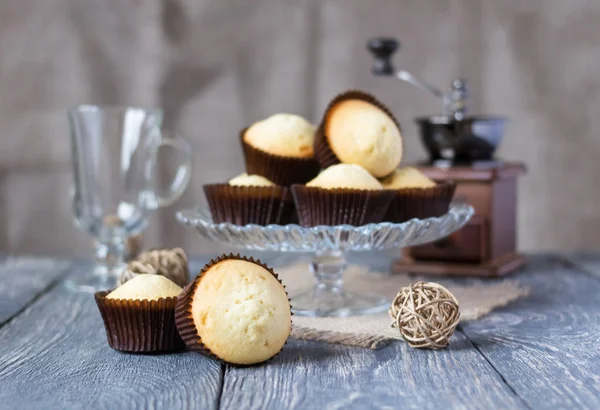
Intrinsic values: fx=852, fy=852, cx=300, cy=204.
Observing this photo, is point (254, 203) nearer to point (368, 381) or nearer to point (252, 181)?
point (252, 181)

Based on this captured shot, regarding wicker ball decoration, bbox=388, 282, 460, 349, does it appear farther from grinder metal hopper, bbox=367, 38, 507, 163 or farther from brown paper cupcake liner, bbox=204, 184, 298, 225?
grinder metal hopper, bbox=367, 38, 507, 163

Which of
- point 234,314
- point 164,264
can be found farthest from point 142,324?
point 164,264

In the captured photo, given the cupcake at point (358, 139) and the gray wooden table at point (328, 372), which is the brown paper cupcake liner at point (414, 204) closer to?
the cupcake at point (358, 139)

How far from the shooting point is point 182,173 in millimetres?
1626

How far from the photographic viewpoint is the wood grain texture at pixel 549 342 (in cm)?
85

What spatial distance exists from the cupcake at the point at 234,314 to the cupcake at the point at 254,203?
8.9 inches

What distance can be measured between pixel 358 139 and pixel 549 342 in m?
0.37

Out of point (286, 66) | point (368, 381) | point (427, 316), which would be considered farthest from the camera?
point (286, 66)

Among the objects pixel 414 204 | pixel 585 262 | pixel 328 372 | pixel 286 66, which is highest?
pixel 286 66

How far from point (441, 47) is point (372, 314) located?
1293 millimetres

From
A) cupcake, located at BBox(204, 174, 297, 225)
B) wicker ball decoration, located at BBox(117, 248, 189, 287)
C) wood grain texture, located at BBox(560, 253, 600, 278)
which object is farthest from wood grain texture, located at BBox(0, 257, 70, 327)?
wood grain texture, located at BBox(560, 253, 600, 278)

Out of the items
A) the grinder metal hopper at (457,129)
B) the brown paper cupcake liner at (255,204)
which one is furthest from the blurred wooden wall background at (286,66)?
the brown paper cupcake liner at (255,204)

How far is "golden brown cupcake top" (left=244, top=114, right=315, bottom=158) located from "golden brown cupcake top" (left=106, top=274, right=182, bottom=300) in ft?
0.95

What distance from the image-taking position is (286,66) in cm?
233
